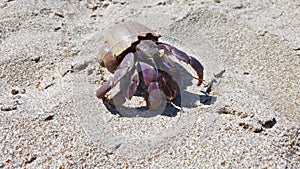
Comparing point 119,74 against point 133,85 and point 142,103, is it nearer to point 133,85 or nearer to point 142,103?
point 133,85

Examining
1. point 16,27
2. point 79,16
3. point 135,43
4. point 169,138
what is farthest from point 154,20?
point 169,138

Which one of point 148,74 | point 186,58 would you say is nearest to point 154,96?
point 148,74

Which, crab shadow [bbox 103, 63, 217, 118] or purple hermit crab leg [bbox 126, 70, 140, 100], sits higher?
purple hermit crab leg [bbox 126, 70, 140, 100]

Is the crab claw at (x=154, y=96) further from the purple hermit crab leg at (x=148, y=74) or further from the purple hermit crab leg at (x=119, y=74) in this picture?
the purple hermit crab leg at (x=119, y=74)

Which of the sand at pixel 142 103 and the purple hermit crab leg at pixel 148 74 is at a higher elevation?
the purple hermit crab leg at pixel 148 74

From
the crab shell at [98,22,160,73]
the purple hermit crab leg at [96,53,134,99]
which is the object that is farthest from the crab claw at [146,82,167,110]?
the crab shell at [98,22,160,73]

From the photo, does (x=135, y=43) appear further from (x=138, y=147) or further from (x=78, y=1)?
(x=78, y=1)

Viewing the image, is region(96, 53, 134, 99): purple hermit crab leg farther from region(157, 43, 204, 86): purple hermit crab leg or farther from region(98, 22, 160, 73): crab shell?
region(157, 43, 204, 86): purple hermit crab leg

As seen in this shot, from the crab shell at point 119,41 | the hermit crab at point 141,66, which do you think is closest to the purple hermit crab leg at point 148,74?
the hermit crab at point 141,66
